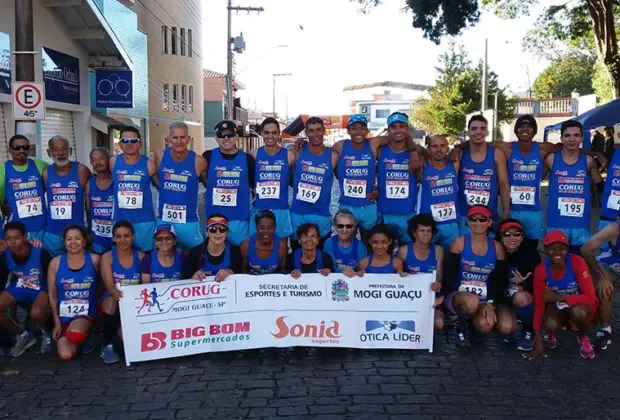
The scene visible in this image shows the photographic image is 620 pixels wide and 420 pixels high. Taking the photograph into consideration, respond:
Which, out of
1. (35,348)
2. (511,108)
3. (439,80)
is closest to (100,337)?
(35,348)

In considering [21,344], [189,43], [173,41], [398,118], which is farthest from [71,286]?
[189,43]

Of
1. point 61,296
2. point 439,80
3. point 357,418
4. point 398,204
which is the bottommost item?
point 357,418

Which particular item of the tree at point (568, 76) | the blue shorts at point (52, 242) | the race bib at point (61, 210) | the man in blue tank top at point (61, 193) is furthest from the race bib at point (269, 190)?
the tree at point (568, 76)

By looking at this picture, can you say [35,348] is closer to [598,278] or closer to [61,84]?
[598,278]

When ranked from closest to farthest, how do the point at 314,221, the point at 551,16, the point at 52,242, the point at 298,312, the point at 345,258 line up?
the point at 298,312, the point at 345,258, the point at 314,221, the point at 52,242, the point at 551,16

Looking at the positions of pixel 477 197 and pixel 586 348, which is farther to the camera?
pixel 477 197

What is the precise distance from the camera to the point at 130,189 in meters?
6.12

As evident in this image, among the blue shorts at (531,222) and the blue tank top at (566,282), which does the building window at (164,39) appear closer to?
the blue shorts at (531,222)

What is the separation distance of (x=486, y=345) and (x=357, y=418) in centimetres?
194

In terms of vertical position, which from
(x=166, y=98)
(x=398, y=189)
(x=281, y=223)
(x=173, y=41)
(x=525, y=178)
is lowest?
(x=281, y=223)

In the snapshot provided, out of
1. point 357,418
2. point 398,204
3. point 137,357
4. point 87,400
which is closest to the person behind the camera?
point 357,418

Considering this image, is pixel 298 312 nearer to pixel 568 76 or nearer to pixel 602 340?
pixel 602 340

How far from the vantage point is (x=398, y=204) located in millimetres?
6301

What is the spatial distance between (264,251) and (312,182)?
925mm
